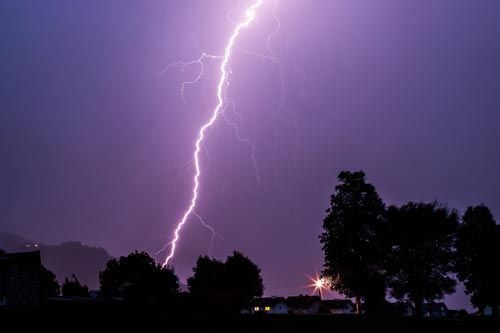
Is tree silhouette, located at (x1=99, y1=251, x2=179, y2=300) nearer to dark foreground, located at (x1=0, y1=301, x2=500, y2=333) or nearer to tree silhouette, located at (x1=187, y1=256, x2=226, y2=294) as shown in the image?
tree silhouette, located at (x1=187, y1=256, x2=226, y2=294)

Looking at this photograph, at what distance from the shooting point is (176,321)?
27.4 metres

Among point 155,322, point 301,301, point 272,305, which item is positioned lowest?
point 155,322

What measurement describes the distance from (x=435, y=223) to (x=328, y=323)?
61.1 feet

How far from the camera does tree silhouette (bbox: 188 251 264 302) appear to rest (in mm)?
72438

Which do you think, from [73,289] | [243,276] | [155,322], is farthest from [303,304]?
[155,322]

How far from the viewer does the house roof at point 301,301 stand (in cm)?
10284

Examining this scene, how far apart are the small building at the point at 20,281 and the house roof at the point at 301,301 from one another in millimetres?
74666

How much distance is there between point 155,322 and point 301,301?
82764 mm

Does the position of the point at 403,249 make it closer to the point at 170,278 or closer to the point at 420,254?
the point at 420,254

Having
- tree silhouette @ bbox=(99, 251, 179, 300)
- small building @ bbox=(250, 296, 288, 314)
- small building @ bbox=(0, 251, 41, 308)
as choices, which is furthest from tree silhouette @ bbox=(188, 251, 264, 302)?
small building @ bbox=(0, 251, 41, 308)

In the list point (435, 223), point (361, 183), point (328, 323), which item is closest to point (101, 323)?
point (328, 323)

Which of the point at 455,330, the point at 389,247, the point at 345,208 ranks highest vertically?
the point at 345,208

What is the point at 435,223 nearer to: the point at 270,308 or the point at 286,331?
the point at 286,331

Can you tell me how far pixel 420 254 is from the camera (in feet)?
137
